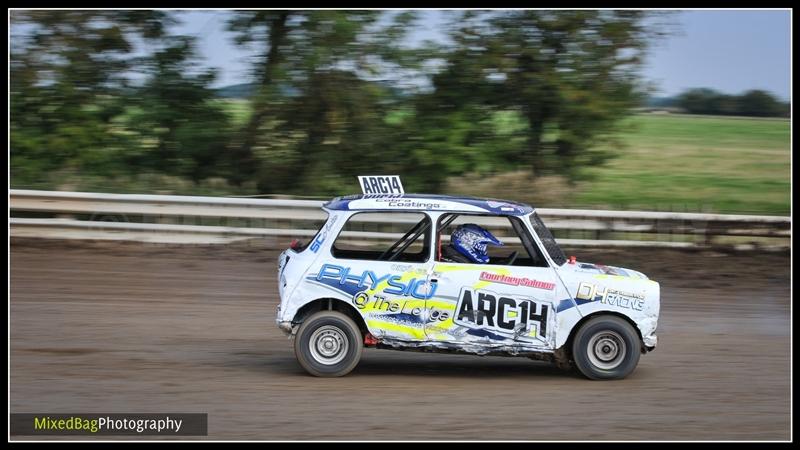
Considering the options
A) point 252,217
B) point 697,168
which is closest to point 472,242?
point 252,217

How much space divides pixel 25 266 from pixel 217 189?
4.25 metres

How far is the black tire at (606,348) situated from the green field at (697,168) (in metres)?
7.92

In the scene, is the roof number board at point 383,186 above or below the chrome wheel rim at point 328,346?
above

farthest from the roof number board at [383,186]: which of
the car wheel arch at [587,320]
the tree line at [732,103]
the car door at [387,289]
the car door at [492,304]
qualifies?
the tree line at [732,103]

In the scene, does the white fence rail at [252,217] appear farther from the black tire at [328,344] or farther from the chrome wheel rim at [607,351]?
the black tire at [328,344]

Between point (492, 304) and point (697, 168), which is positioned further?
point (697, 168)

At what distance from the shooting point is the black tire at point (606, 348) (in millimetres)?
8312

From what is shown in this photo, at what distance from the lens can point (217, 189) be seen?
16625mm

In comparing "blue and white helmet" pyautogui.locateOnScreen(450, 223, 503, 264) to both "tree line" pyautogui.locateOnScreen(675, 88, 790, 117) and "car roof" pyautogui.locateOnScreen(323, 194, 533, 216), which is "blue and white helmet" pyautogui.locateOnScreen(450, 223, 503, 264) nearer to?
"car roof" pyautogui.locateOnScreen(323, 194, 533, 216)

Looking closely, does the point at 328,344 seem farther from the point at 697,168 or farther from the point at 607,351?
the point at 697,168

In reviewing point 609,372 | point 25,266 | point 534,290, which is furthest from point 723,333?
point 25,266

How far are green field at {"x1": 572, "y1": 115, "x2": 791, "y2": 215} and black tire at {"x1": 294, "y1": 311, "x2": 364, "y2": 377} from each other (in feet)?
28.6

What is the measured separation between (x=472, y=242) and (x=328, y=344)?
1606mm

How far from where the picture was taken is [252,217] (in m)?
14.6
